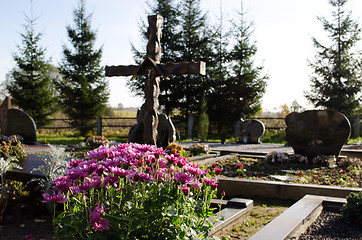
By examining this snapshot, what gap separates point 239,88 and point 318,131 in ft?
36.6

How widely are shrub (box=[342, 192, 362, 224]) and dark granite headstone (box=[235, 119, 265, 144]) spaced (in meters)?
10.6

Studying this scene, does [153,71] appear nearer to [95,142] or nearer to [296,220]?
[296,220]

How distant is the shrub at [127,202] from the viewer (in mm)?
2072

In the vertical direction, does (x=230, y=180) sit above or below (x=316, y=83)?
below

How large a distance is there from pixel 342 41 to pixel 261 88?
5.01 meters

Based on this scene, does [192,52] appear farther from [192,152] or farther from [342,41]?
[192,152]

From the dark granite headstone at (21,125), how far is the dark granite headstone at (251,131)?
8.39 meters

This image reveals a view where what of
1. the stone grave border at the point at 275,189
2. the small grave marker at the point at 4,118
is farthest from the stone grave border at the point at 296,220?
the small grave marker at the point at 4,118

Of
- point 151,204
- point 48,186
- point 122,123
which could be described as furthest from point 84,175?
point 122,123

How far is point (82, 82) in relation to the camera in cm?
1884

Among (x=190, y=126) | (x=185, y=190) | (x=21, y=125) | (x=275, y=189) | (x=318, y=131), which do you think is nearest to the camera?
(x=185, y=190)

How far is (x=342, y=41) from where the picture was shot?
18.3 m

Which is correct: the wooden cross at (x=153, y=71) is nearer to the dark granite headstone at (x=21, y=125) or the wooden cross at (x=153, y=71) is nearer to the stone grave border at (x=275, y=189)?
the stone grave border at (x=275, y=189)

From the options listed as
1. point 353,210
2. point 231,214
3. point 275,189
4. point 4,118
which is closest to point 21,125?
point 4,118
